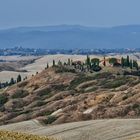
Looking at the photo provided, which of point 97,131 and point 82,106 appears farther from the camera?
point 82,106

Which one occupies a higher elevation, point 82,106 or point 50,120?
point 82,106

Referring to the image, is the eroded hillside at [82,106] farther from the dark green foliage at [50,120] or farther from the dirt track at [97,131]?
the dirt track at [97,131]

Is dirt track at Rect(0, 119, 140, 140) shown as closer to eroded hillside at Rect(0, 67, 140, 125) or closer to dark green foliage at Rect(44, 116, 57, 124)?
dark green foliage at Rect(44, 116, 57, 124)

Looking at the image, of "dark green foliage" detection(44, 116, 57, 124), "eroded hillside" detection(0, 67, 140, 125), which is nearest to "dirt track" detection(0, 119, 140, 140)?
"dark green foliage" detection(44, 116, 57, 124)

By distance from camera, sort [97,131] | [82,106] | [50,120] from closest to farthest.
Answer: [97,131] → [50,120] → [82,106]

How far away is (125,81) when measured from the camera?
656 feet

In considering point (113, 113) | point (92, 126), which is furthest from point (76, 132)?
point (113, 113)

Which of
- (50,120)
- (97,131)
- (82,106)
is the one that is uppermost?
(97,131)

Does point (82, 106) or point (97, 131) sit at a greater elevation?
point (97, 131)

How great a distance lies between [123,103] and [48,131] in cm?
3959

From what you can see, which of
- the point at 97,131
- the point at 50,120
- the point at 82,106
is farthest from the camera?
the point at 82,106

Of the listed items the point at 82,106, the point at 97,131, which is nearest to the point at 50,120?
the point at 82,106

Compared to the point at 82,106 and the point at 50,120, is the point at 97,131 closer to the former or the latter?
the point at 50,120

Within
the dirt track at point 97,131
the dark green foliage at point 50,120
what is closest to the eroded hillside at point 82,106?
the dark green foliage at point 50,120
